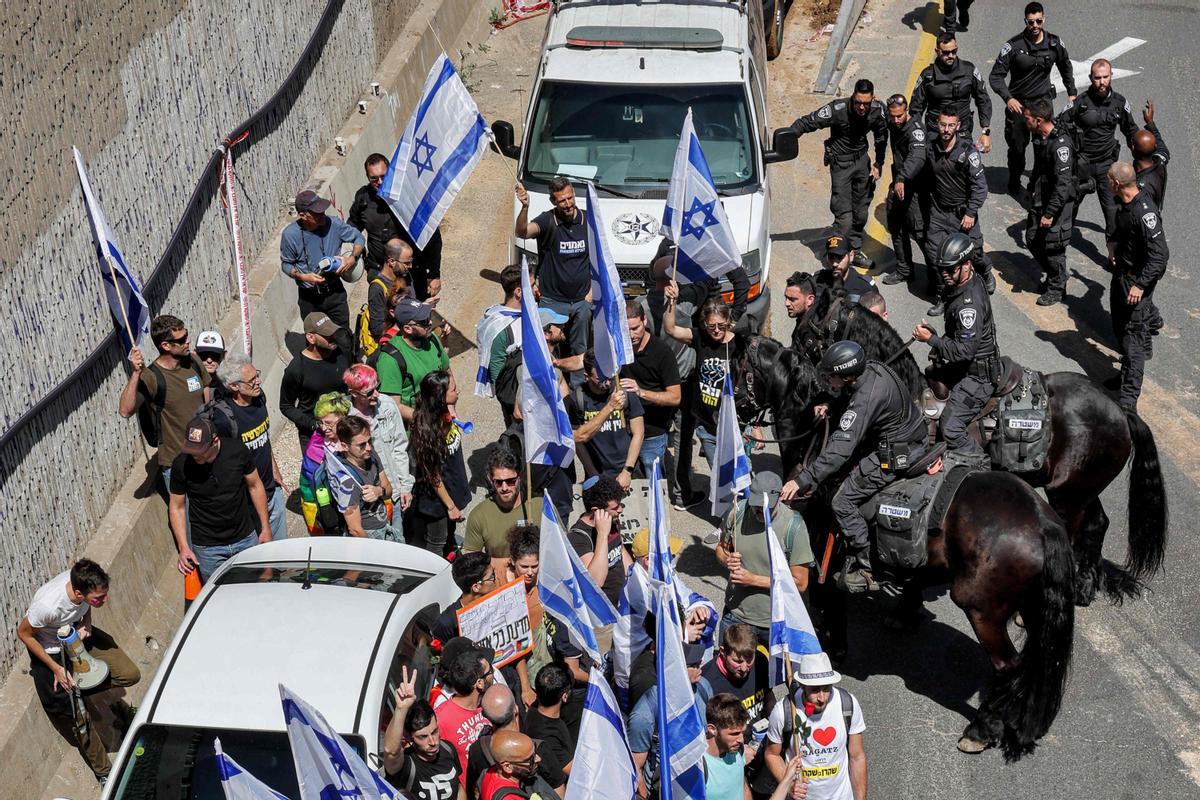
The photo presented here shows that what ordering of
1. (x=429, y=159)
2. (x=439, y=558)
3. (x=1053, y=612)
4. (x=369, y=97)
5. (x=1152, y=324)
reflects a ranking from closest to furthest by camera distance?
1. (x=1053, y=612)
2. (x=439, y=558)
3. (x=429, y=159)
4. (x=1152, y=324)
5. (x=369, y=97)

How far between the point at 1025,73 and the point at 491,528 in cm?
972

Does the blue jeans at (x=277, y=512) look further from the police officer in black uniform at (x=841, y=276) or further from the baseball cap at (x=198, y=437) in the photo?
the police officer in black uniform at (x=841, y=276)

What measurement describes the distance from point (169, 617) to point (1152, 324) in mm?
8304

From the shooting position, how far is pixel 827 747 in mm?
7082

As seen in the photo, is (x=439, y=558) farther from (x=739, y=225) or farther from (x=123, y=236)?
(x=739, y=225)

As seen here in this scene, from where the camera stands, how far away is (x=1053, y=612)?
806 centimetres

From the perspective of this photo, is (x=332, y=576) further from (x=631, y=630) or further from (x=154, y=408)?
(x=154, y=408)

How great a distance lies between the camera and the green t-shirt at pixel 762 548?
26.8 ft

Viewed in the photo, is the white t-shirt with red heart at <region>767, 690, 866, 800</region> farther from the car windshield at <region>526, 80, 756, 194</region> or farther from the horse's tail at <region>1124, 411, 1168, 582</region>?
the car windshield at <region>526, 80, 756, 194</region>

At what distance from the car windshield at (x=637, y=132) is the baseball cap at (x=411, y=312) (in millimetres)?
2894

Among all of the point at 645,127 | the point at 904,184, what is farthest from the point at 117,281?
the point at 904,184

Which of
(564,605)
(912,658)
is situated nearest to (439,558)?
(564,605)

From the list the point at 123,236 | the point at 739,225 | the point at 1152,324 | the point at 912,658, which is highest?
the point at 123,236

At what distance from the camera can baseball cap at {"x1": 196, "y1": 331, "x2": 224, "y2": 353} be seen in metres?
9.49
